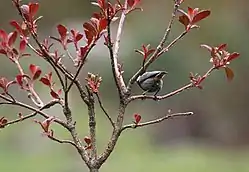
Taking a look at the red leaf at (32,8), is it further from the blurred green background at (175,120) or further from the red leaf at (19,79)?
the blurred green background at (175,120)

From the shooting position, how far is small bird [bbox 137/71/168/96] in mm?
765

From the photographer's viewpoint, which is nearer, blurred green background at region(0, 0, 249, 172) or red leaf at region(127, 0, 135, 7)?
red leaf at region(127, 0, 135, 7)

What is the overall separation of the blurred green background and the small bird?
280cm

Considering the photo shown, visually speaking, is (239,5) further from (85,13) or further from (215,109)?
(85,13)

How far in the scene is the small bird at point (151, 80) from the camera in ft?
2.51

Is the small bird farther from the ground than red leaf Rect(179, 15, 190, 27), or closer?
closer

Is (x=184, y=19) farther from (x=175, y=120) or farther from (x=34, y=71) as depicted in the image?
(x=175, y=120)

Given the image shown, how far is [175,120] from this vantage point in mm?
4309

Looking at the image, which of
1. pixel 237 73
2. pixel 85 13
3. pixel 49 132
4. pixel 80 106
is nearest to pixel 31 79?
pixel 49 132

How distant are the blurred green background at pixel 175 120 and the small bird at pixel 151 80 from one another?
2.80m

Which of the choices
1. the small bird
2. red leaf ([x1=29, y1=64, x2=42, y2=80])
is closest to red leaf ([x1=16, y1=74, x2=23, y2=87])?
red leaf ([x1=29, y1=64, x2=42, y2=80])

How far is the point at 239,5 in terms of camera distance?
4816 mm

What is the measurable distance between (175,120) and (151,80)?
357 cm

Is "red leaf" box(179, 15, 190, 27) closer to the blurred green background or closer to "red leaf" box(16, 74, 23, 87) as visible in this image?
"red leaf" box(16, 74, 23, 87)
